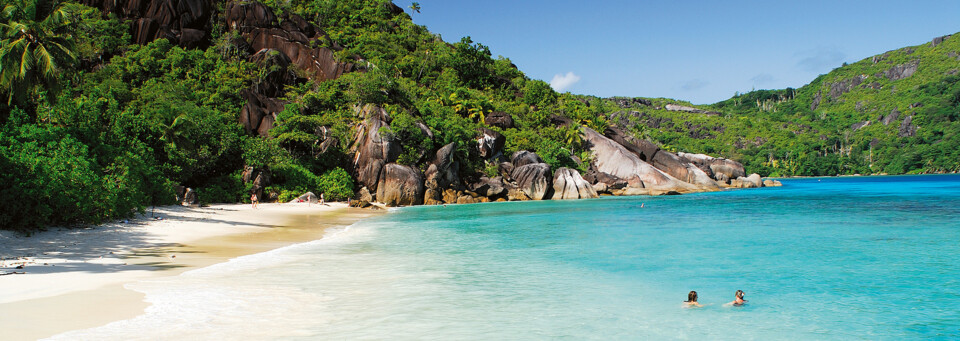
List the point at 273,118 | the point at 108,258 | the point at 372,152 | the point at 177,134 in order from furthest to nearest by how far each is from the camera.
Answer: the point at 273,118 < the point at 372,152 < the point at 177,134 < the point at 108,258

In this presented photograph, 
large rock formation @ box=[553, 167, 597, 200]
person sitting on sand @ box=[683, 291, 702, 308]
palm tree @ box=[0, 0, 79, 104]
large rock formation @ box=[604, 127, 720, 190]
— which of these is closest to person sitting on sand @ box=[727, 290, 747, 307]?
person sitting on sand @ box=[683, 291, 702, 308]

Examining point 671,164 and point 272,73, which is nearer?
point 272,73

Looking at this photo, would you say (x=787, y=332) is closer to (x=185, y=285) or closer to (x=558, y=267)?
(x=558, y=267)

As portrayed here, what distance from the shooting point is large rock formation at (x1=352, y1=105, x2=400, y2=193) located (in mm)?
38125

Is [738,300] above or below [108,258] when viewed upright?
below

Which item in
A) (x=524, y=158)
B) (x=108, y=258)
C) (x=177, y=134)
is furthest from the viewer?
(x=524, y=158)

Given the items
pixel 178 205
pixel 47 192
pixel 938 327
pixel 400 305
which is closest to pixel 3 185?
pixel 47 192

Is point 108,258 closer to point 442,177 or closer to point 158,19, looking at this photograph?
point 442,177

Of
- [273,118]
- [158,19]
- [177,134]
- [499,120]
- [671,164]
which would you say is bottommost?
[671,164]

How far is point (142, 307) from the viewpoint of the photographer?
23.7 ft

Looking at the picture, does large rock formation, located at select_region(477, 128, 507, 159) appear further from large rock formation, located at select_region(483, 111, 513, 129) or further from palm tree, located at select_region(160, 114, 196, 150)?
palm tree, located at select_region(160, 114, 196, 150)

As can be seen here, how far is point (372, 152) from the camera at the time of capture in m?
38.3

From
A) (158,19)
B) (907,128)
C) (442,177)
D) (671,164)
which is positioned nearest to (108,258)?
(442,177)

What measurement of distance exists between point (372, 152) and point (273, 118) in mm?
8466
